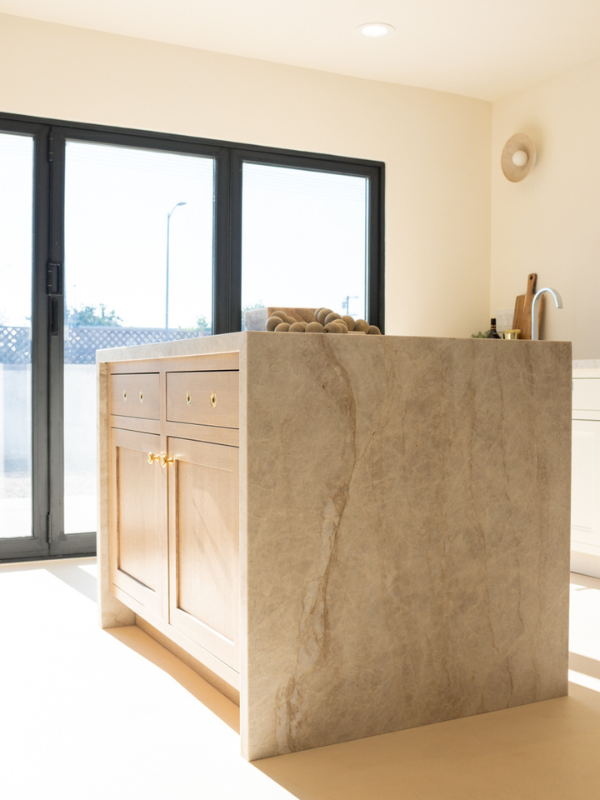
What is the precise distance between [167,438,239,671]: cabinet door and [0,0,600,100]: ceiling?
2.24 m

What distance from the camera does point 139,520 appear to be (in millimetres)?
2211

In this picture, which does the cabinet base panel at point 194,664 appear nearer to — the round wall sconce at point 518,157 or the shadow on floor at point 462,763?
the shadow on floor at point 462,763

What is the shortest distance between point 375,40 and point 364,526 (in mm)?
2800

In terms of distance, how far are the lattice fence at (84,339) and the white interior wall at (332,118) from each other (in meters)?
0.94

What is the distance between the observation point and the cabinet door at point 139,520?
203 centimetres

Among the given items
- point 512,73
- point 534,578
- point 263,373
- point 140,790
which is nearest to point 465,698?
point 534,578

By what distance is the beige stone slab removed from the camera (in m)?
1.52

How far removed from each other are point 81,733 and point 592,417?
222cm

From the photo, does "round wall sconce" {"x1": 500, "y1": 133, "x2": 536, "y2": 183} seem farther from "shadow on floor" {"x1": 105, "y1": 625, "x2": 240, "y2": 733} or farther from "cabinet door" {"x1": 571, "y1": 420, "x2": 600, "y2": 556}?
"shadow on floor" {"x1": 105, "y1": 625, "x2": 240, "y2": 733}

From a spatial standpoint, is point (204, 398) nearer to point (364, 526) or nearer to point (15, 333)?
point (364, 526)

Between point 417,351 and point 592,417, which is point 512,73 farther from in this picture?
point 417,351

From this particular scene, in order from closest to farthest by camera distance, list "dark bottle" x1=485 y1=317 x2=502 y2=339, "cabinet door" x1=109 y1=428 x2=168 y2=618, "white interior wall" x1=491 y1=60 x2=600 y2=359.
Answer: "cabinet door" x1=109 y1=428 x2=168 y2=618
"white interior wall" x1=491 y1=60 x2=600 y2=359
"dark bottle" x1=485 y1=317 x2=502 y2=339

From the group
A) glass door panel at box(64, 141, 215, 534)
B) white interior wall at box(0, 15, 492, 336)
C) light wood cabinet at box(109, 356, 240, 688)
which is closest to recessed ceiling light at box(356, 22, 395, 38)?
white interior wall at box(0, 15, 492, 336)

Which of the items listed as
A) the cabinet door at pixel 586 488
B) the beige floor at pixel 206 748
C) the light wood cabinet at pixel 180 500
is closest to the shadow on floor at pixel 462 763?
the beige floor at pixel 206 748
